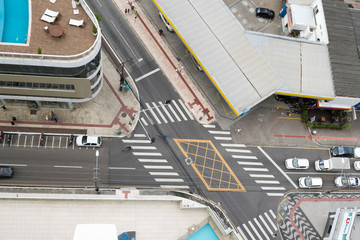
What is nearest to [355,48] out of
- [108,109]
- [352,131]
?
[352,131]

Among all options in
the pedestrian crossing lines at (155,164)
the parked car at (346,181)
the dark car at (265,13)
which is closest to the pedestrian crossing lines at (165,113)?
the pedestrian crossing lines at (155,164)

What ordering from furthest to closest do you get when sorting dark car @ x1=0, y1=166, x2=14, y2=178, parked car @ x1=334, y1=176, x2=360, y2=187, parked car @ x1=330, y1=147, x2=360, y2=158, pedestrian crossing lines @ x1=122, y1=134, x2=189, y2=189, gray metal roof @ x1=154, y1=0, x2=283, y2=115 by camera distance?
parked car @ x1=330, y1=147, x2=360, y2=158, parked car @ x1=334, y1=176, x2=360, y2=187, gray metal roof @ x1=154, y1=0, x2=283, y2=115, pedestrian crossing lines @ x1=122, y1=134, x2=189, y2=189, dark car @ x1=0, y1=166, x2=14, y2=178

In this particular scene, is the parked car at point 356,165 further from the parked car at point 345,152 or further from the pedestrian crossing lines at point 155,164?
the pedestrian crossing lines at point 155,164

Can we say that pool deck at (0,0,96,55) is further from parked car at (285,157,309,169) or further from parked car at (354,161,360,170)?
parked car at (354,161,360,170)

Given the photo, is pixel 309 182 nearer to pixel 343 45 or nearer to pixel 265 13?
pixel 343 45

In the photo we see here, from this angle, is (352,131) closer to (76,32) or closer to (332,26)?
(332,26)

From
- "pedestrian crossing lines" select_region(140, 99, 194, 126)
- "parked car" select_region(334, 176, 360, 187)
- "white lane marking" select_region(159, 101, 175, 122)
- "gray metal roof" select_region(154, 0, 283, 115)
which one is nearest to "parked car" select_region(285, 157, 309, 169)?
"parked car" select_region(334, 176, 360, 187)
